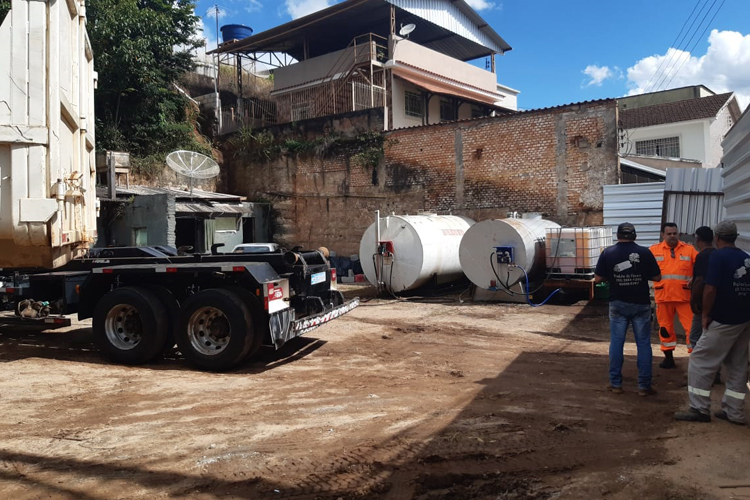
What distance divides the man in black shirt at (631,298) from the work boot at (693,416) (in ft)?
2.60

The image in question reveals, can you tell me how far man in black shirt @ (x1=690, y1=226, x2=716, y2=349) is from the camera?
5207 millimetres

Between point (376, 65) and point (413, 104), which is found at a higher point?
Result: point (376, 65)

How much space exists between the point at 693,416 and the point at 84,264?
25.0 feet

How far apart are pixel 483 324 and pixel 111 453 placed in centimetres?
760

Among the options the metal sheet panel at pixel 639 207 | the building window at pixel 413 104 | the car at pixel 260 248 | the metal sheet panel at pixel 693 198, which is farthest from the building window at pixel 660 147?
the car at pixel 260 248

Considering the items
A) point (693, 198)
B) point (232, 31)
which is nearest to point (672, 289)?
point (693, 198)

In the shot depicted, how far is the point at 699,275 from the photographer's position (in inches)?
220

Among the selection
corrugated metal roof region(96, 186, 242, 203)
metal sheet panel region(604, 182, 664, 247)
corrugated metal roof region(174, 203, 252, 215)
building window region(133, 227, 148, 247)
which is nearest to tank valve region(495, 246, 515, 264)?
metal sheet panel region(604, 182, 664, 247)

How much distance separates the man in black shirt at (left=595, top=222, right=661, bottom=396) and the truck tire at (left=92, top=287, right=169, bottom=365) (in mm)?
5343

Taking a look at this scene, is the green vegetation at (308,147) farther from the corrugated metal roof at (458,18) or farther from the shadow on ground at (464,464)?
the shadow on ground at (464,464)

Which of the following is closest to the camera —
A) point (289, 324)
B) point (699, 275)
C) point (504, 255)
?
point (699, 275)

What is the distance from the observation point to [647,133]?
3162 cm

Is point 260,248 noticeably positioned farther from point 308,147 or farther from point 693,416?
point 308,147

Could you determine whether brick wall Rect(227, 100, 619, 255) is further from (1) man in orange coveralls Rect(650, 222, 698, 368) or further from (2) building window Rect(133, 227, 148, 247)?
(1) man in orange coveralls Rect(650, 222, 698, 368)
